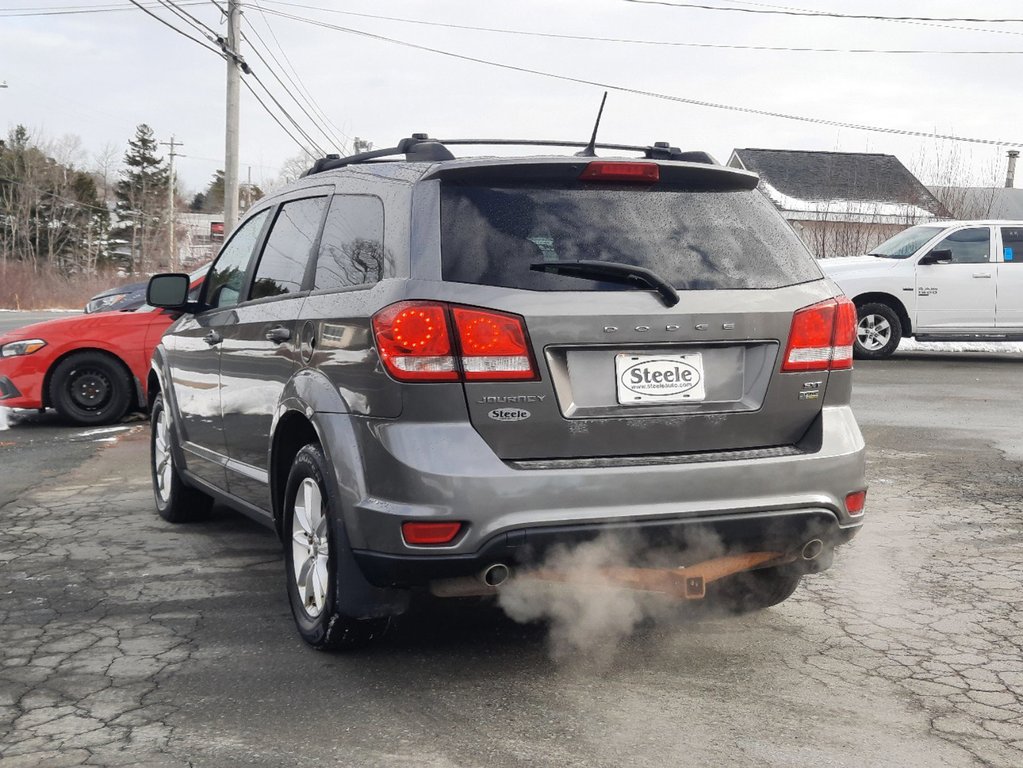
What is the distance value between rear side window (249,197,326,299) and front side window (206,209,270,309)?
0.24 m

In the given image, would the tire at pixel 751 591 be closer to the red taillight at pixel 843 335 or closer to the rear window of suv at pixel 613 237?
the red taillight at pixel 843 335

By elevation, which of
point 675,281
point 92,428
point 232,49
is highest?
point 232,49

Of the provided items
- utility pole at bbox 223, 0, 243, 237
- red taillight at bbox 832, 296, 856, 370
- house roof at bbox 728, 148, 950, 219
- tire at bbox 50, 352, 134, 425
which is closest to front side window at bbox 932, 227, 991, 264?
tire at bbox 50, 352, 134, 425

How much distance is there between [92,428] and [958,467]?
7431mm

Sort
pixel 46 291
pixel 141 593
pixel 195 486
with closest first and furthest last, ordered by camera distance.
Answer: pixel 141 593 < pixel 195 486 < pixel 46 291

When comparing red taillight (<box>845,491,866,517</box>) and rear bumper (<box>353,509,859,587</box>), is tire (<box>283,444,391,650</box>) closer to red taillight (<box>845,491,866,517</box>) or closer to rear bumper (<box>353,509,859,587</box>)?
rear bumper (<box>353,509,859,587</box>)

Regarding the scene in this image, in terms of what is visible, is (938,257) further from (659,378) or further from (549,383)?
(549,383)

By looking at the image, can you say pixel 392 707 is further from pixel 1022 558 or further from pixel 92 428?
pixel 92 428

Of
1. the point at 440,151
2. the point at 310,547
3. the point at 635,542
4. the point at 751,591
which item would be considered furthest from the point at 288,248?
the point at 751,591

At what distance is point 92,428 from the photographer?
1085cm

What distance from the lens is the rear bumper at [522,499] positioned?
3.62 metres

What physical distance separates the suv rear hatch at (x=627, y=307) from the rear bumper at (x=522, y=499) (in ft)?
0.31

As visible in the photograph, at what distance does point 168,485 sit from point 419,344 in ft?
11.5

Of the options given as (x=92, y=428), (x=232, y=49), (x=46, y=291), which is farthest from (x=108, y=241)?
(x=92, y=428)
